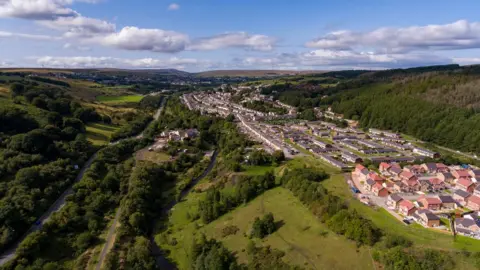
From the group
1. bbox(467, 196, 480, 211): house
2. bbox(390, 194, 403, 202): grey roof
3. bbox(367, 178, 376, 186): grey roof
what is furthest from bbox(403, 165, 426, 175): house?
bbox(390, 194, 403, 202): grey roof

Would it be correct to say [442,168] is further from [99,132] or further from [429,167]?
[99,132]

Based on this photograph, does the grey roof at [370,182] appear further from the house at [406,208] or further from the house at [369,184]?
the house at [406,208]

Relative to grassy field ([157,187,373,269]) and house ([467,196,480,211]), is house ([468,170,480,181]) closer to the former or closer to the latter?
house ([467,196,480,211])

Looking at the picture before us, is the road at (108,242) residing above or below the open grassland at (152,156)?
below

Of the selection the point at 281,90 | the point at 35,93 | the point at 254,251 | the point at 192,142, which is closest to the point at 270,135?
the point at 192,142

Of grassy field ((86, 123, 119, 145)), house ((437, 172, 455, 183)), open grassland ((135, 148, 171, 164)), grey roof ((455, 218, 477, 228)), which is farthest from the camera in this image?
grassy field ((86, 123, 119, 145))

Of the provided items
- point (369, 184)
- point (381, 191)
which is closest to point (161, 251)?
point (369, 184)

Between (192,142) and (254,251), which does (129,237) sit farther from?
(192,142)

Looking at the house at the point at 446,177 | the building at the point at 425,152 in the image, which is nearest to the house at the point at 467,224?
the house at the point at 446,177
